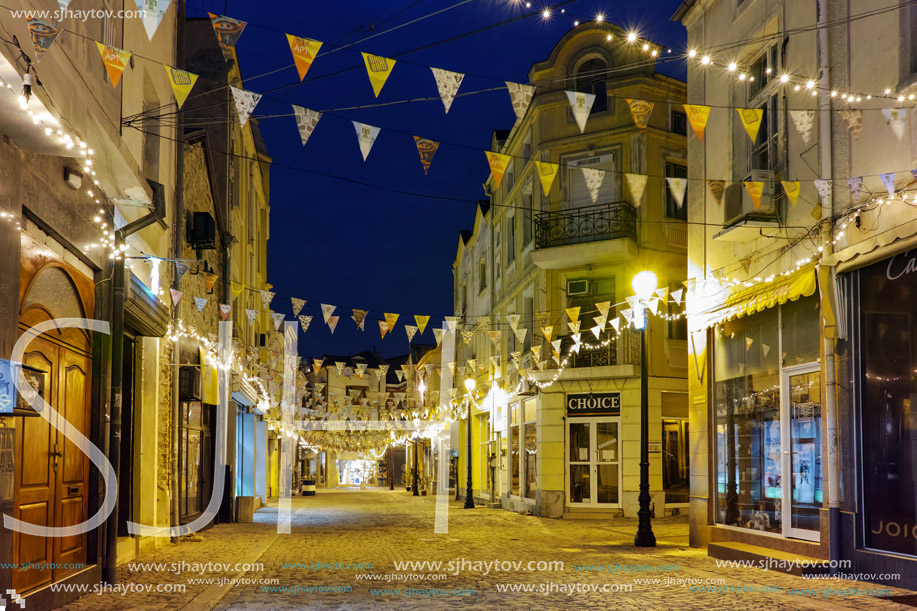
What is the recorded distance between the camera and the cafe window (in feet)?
32.0

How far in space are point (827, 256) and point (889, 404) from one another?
207 cm

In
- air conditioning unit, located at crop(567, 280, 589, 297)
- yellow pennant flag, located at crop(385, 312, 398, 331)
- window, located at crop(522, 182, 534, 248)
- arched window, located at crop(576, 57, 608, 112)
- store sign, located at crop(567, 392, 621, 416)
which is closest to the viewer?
yellow pennant flag, located at crop(385, 312, 398, 331)

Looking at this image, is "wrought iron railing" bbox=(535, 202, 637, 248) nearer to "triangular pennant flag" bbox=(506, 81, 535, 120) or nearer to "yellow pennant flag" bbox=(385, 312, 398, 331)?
"yellow pennant flag" bbox=(385, 312, 398, 331)

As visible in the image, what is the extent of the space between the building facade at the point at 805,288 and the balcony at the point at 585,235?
855 cm

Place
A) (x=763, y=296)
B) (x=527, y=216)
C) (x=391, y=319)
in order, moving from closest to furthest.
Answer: (x=763, y=296) < (x=391, y=319) < (x=527, y=216)

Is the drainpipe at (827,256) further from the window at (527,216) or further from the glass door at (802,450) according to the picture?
the window at (527,216)

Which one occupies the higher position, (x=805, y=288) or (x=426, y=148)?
(x=426, y=148)

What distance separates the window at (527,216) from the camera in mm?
27734

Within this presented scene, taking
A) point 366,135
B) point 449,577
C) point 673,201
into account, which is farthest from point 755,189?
point 673,201

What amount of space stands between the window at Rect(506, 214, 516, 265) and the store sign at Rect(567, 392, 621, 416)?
6.80 meters

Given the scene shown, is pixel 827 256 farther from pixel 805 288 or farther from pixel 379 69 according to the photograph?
pixel 379 69

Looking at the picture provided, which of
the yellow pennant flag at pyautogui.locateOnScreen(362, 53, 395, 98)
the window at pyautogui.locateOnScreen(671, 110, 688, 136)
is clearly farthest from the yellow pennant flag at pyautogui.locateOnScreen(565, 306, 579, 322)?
the yellow pennant flag at pyautogui.locateOnScreen(362, 53, 395, 98)

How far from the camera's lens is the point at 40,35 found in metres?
7.52

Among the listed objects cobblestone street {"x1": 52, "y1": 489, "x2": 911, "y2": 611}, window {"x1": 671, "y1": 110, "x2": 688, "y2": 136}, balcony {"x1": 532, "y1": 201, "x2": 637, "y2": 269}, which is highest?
window {"x1": 671, "y1": 110, "x2": 688, "y2": 136}
